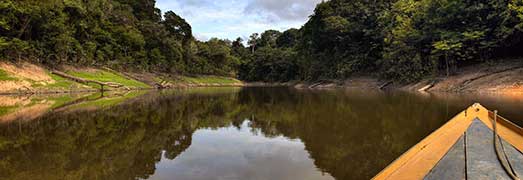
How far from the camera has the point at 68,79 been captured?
33750 millimetres

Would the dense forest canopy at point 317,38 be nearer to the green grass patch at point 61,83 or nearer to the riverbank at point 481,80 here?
the riverbank at point 481,80

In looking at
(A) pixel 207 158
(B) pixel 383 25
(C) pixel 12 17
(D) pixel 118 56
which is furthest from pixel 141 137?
(D) pixel 118 56

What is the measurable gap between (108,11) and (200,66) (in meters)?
20.3

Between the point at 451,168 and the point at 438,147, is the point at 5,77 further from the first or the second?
the point at 451,168

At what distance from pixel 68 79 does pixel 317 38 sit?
115 feet

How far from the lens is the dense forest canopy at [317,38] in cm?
2770

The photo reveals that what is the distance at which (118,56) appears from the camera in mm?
48062

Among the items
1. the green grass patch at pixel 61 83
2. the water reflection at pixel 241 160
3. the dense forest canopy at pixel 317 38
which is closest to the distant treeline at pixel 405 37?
the dense forest canopy at pixel 317 38

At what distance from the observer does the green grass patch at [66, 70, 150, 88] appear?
122 feet

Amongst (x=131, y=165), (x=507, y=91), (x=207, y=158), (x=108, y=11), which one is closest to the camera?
(x=131, y=165)

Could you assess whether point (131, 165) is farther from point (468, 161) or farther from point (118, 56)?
point (118, 56)

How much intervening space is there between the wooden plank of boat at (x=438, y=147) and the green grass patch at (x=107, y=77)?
37134mm

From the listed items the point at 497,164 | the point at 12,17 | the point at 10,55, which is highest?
the point at 12,17

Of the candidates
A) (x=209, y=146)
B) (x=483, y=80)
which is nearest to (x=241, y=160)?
(x=209, y=146)
